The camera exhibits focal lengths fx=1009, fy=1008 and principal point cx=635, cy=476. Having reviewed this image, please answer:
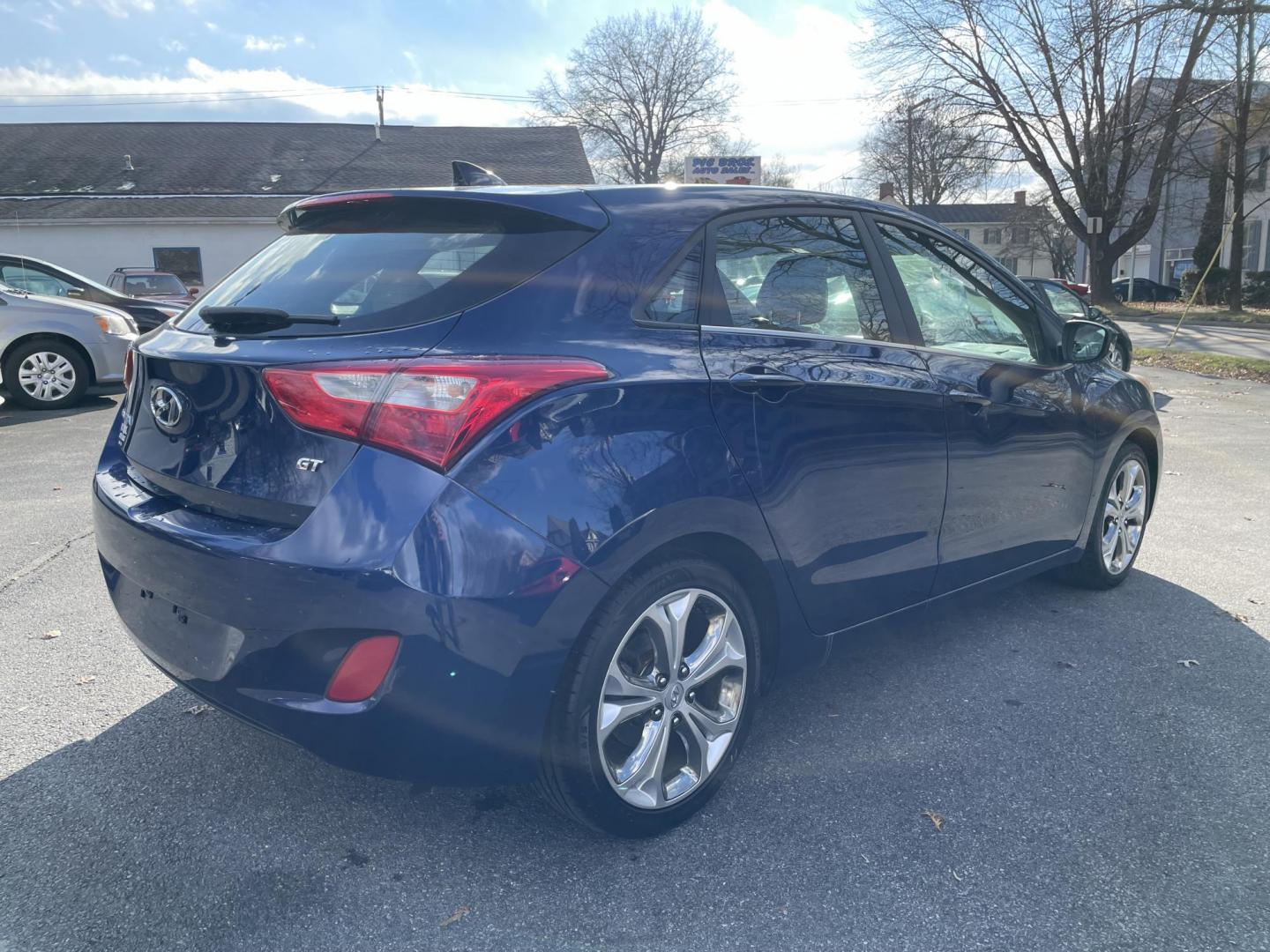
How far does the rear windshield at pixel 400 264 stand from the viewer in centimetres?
242

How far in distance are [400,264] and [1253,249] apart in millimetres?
54205

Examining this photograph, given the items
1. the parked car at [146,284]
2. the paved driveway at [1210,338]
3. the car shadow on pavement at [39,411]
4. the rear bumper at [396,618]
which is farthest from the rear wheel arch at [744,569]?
the parked car at [146,284]

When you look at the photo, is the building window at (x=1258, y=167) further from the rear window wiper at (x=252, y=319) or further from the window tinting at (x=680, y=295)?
the rear window wiper at (x=252, y=319)

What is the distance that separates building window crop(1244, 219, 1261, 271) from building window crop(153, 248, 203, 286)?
144 feet

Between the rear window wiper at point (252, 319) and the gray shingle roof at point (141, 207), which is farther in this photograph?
the gray shingle roof at point (141, 207)

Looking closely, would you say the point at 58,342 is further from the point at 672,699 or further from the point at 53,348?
the point at 672,699

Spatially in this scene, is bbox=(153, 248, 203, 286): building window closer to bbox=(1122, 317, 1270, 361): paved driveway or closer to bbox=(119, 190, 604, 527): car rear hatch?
bbox=(1122, 317, 1270, 361): paved driveway

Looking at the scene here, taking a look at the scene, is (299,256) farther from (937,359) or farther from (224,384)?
(937,359)

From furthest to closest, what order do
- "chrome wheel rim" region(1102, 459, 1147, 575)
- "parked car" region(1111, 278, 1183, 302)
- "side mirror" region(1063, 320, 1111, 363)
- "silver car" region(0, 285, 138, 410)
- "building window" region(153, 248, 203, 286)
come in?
1. "parked car" region(1111, 278, 1183, 302)
2. "building window" region(153, 248, 203, 286)
3. "silver car" region(0, 285, 138, 410)
4. "chrome wheel rim" region(1102, 459, 1147, 575)
5. "side mirror" region(1063, 320, 1111, 363)

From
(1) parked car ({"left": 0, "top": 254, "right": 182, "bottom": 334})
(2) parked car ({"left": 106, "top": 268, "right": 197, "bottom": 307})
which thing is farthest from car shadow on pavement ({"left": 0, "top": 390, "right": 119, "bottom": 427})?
(2) parked car ({"left": 106, "top": 268, "right": 197, "bottom": 307})

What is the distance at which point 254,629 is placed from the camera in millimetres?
2260

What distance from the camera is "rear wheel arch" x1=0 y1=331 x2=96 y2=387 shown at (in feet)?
34.7

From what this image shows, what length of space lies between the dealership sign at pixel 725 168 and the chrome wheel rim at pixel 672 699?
17.5 meters

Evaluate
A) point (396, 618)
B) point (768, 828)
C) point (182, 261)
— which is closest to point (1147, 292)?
point (182, 261)
